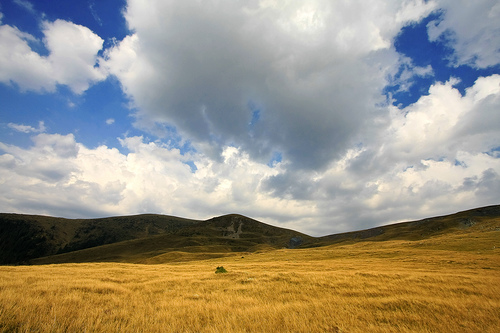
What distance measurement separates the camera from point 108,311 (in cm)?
983

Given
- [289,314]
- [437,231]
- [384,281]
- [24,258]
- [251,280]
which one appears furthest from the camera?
[24,258]

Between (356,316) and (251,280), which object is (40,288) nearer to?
(251,280)

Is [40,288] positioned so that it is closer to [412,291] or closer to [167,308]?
[167,308]

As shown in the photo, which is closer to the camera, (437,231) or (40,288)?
(40,288)

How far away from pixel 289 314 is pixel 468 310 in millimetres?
7737

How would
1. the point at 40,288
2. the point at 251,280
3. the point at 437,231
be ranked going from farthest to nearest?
the point at 437,231, the point at 251,280, the point at 40,288

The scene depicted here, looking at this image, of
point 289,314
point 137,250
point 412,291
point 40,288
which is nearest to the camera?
point 289,314

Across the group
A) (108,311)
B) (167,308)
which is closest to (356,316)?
(167,308)

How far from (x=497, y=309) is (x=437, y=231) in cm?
13936

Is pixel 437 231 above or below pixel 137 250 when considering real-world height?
above

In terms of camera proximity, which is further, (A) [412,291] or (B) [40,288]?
(A) [412,291]

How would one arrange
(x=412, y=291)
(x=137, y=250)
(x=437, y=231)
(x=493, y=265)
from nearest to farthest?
(x=412, y=291)
(x=493, y=265)
(x=437, y=231)
(x=137, y=250)

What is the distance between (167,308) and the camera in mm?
10422

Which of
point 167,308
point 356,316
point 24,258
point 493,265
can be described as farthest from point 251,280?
point 24,258
